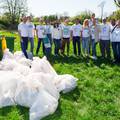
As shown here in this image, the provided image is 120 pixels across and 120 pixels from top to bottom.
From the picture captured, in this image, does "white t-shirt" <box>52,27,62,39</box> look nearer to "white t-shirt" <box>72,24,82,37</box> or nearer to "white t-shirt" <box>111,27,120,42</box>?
"white t-shirt" <box>72,24,82,37</box>

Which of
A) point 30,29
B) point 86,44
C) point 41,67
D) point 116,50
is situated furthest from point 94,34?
point 41,67

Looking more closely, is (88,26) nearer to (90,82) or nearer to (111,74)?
(111,74)

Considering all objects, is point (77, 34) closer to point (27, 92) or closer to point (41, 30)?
point (41, 30)

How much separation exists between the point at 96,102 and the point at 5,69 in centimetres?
299

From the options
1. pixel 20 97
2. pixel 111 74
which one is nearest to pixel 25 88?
pixel 20 97

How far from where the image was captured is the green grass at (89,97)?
303 inches

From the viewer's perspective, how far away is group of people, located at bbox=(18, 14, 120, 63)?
14.2 metres

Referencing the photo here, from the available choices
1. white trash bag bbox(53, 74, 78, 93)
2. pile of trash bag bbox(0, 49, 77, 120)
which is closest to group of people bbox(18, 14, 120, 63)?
white trash bag bbox(53, 74, 78, 93)

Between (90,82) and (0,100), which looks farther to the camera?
(90,82)

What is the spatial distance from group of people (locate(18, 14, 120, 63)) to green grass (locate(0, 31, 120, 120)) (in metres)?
1.36

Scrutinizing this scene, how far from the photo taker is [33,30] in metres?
15.2

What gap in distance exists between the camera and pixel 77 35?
15.3 m

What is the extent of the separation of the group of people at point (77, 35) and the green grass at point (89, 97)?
1.36 metres

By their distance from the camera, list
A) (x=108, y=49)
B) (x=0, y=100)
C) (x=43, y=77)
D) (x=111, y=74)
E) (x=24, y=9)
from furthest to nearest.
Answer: (x=24, y=9) < (x=108, y=49) < (x=111, y=74) < (x=43, y=77) < (x=0, y=100)
